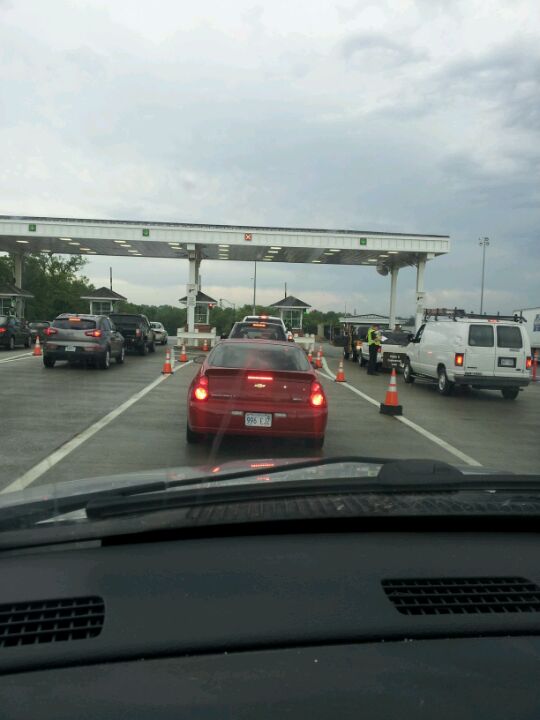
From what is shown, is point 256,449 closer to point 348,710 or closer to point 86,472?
point 86,472

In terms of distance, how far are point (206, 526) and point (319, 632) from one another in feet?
2.57

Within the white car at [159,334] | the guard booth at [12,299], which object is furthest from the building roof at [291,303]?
the guard booth at [12,299]

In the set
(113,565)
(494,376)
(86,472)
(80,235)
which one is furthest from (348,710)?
(80,235)

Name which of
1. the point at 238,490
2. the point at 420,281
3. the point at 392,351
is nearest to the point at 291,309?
the point at 420,281

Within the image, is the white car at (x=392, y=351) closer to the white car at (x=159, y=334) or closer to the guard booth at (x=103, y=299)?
the white car at (x=159, y=334)

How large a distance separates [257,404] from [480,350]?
386 inches

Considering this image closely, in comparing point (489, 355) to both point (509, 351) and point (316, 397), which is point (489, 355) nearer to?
point (509, 351)

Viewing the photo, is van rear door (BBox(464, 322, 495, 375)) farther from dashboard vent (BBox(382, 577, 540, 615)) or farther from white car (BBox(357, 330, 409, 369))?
dashboard vent (BBox(382, 577, 540, 615))

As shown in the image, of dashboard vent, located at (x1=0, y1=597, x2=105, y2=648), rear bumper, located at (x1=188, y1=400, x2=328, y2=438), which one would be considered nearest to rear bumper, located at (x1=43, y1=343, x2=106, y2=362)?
rear bumper, located at (x1=188, y1=400, x2=328, y2=438)

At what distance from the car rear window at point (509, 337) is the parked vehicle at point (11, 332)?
22558 millimetres

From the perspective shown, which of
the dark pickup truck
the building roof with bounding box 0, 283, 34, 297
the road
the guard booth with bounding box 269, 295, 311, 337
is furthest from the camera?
the guard booth with bounding box 269, 295, 311, 337

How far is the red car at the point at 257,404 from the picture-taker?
8.55 meters

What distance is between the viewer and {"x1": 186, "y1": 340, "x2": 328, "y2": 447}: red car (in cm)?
855

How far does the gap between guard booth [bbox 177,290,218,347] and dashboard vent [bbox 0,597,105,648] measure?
35.7m
